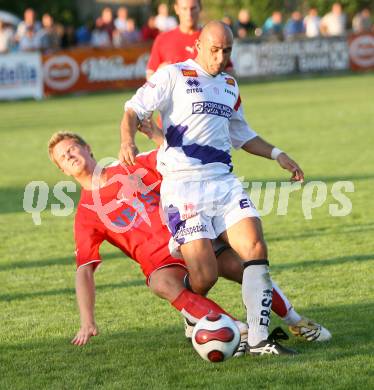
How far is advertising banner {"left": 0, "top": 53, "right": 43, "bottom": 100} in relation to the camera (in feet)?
94.2

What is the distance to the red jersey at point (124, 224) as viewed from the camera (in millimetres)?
6492

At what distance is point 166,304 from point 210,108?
1789mm

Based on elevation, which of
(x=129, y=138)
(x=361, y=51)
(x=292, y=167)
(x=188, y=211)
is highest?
(x=129, y=138)

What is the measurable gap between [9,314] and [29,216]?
4.52 meters

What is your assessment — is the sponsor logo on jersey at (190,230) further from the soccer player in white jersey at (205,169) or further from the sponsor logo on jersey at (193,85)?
the sponsor logo on jersey at (193,85)

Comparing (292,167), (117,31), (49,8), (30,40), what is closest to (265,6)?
(49,8)

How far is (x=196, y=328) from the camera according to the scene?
5.95 m

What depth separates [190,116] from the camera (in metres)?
6.43

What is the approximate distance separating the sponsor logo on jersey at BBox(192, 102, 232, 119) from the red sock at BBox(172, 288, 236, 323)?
1043mm

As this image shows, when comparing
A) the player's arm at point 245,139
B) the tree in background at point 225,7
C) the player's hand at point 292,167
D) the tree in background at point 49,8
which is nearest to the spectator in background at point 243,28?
the tree in background at point 225,7

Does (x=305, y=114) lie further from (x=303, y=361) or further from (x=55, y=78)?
(x=303, y=361)

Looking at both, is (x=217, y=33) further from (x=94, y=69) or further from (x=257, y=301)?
(x=94, y=69)

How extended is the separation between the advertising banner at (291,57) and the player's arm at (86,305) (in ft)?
87.0

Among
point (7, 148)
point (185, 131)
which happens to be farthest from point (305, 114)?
point (185, 131)
